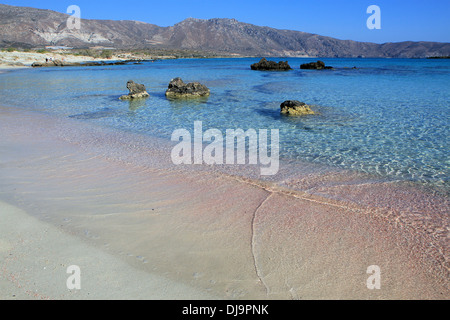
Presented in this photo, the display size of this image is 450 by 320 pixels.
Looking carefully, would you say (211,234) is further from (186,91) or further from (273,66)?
(273,66)

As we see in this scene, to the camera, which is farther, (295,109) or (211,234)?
(295,109)

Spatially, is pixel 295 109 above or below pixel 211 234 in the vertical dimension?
above

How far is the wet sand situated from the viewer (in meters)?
3.09

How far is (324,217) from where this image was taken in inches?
180

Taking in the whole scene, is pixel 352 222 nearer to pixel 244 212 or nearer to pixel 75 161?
pixel 244 212

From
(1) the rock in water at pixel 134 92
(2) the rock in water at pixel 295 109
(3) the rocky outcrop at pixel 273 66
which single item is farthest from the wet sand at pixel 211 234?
(3) the rocky outcrop at pixel 273 66

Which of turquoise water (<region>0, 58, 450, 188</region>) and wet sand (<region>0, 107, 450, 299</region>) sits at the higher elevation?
turquoise water (<region>0, 58, 450, 188</region>)

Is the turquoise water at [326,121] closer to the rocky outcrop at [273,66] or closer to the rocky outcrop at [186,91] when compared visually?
the rocky outcrop at [186,91]

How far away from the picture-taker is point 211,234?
4066mm

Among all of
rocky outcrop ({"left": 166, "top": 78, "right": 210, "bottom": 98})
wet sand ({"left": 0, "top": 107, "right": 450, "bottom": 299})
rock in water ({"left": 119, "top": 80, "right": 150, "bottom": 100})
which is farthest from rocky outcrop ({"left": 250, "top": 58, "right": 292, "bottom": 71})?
wet sand ({"left": 0, "top": 107, "right": 450, "bottom": 299})

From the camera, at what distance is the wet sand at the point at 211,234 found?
3088 mm

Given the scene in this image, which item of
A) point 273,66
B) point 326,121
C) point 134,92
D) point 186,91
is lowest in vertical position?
point 326,121

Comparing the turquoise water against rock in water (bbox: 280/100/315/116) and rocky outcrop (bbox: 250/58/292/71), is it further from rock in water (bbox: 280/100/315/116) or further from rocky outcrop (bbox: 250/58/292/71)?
rocky outcrop (bbox: 250/58/292/71)

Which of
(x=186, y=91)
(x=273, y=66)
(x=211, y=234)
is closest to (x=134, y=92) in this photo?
(x=186, y=91)
